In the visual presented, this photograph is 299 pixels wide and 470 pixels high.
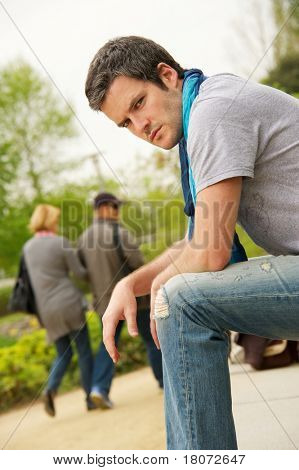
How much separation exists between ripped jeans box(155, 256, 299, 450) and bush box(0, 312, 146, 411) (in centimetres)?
324

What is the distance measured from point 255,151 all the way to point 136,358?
3606 mm

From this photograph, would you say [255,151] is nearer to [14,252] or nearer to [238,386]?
[238,386]

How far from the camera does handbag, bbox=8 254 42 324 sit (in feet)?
9.74

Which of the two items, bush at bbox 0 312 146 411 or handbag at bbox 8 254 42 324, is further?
bush at bbox 0 312 146 411

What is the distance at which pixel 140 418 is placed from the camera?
2496mm

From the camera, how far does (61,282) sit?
3.08m

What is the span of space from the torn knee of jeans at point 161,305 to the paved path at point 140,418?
1.65ft

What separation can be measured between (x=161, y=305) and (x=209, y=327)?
0.08 m

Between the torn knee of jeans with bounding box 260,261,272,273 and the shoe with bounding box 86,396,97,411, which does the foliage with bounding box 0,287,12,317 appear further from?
the torn knee of jeans with bounding box 260,261,272,273

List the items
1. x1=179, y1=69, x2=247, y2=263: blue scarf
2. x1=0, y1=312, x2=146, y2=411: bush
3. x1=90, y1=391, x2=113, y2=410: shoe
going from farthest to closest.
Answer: x1=0, y1=312, x2=146, y2=411: bush
x1=90, y1=391, x2=113, y2=410: shoe
x1=179, y1=69, x2=247, y2=263: blue scarf

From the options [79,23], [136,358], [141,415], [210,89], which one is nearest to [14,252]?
[136,358]

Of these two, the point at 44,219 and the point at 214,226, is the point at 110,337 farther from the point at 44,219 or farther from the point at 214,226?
the point at 44,219

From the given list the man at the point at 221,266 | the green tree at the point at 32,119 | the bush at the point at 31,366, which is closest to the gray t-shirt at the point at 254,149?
the man at the point at 221,266

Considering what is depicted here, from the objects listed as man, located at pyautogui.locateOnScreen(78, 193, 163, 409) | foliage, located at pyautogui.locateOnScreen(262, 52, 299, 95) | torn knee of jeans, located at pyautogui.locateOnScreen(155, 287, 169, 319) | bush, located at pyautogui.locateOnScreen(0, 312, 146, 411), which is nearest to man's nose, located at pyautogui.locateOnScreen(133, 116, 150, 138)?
torn knee of jeans, located at pyautogui.locateOnScreen(155, 287, 169, 319)
